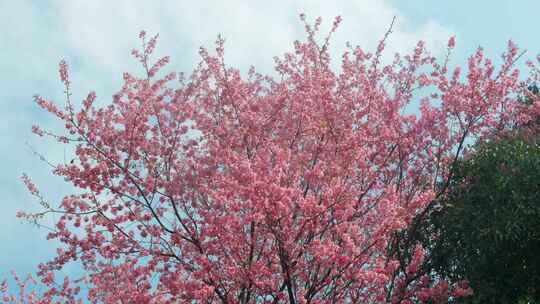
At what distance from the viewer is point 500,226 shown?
919 cm

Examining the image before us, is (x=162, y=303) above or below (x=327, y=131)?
below

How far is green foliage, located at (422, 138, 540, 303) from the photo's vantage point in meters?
9.16

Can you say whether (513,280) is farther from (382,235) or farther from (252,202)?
(252,202)

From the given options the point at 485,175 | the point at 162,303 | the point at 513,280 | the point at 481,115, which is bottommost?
the point at 513,280

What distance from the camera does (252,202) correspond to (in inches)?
312

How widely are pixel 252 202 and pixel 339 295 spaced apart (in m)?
2.48

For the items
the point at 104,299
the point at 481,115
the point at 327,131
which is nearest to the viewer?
the point at 327,131

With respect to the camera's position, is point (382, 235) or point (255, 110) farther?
point (255, 110)

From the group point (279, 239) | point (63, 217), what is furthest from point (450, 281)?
point (63, 217)

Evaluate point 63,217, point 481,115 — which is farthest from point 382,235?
point 63,217

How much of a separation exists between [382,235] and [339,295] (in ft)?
5.26

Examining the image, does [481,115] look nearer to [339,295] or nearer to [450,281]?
[450,281]

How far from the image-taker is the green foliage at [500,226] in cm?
916

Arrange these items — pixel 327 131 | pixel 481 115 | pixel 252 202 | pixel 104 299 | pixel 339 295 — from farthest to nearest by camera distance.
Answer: pixel 104 299, pixel 481 115, pixel 327 131, pixel 339 295, pixel 252 202
